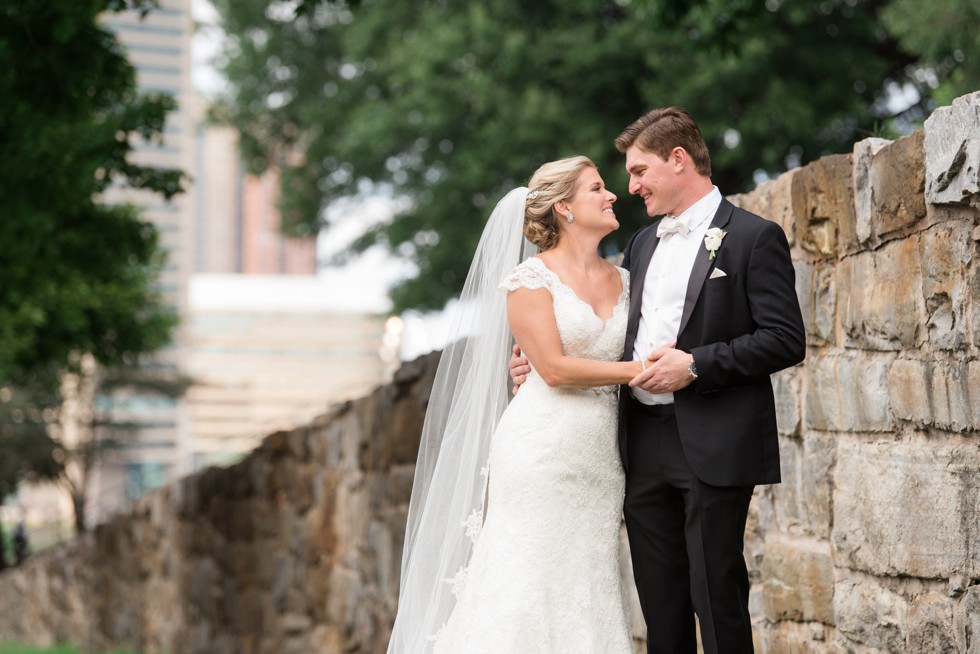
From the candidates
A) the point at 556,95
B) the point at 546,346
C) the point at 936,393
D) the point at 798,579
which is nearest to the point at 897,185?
the point at 936,393

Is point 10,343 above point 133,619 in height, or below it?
above

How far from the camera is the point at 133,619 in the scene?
17.5 metres

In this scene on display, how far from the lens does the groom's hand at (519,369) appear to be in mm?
4434

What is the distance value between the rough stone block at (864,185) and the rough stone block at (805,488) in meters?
0.79

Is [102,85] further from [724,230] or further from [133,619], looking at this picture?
[133,619]

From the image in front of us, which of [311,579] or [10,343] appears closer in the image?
[311,579]

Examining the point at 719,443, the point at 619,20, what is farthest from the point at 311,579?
the point at 619,20

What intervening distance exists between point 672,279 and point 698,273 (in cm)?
14

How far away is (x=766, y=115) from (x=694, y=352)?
423 inches

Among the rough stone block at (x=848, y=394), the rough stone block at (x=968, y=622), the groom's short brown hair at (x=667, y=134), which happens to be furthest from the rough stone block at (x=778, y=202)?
the rough stone block at (x=968, y=622)

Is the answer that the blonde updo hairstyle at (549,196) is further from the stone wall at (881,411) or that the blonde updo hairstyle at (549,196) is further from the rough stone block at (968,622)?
the rough stone block at (968,622)

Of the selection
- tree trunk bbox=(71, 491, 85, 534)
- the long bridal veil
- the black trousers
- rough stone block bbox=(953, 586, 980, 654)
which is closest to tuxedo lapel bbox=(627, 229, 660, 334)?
the black trousers

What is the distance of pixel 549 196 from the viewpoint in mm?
4434

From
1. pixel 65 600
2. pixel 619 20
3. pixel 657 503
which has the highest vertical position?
pixel 619 20
